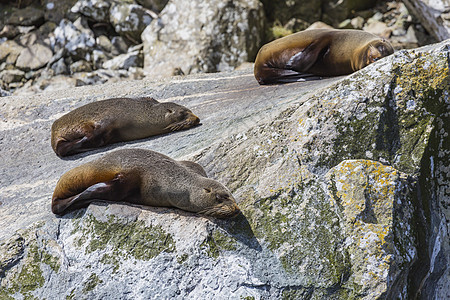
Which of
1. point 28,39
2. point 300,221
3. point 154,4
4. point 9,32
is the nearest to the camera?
point 300,221

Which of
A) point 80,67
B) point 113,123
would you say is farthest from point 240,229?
point 80,67

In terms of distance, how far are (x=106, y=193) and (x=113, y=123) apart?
6.54ft

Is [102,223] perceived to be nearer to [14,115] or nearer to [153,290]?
[153,290]

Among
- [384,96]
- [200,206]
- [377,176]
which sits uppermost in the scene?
[384,96]

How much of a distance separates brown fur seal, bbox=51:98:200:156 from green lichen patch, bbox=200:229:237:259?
2318 millimetres

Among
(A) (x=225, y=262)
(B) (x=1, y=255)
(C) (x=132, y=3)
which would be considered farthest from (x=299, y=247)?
(C) (x=132, y=3)

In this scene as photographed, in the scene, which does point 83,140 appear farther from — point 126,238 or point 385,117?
point 385,117

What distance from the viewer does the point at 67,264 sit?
146 inches

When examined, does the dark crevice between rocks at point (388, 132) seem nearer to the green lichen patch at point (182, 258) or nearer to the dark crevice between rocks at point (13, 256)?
the green lichen patch at point (182, 258)

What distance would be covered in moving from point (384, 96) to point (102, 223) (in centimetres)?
230

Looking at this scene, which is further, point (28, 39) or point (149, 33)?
point (28, 39)

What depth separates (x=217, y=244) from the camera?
3.63 m

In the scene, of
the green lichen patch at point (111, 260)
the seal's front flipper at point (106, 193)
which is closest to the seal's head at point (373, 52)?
the seal's front flipper at point (106, 193)

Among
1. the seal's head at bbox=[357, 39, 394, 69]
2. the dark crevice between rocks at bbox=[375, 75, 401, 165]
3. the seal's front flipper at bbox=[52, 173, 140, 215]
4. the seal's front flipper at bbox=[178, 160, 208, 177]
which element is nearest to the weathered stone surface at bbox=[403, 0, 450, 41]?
the seal's head at bbox=[357, 39, 394, 69]
